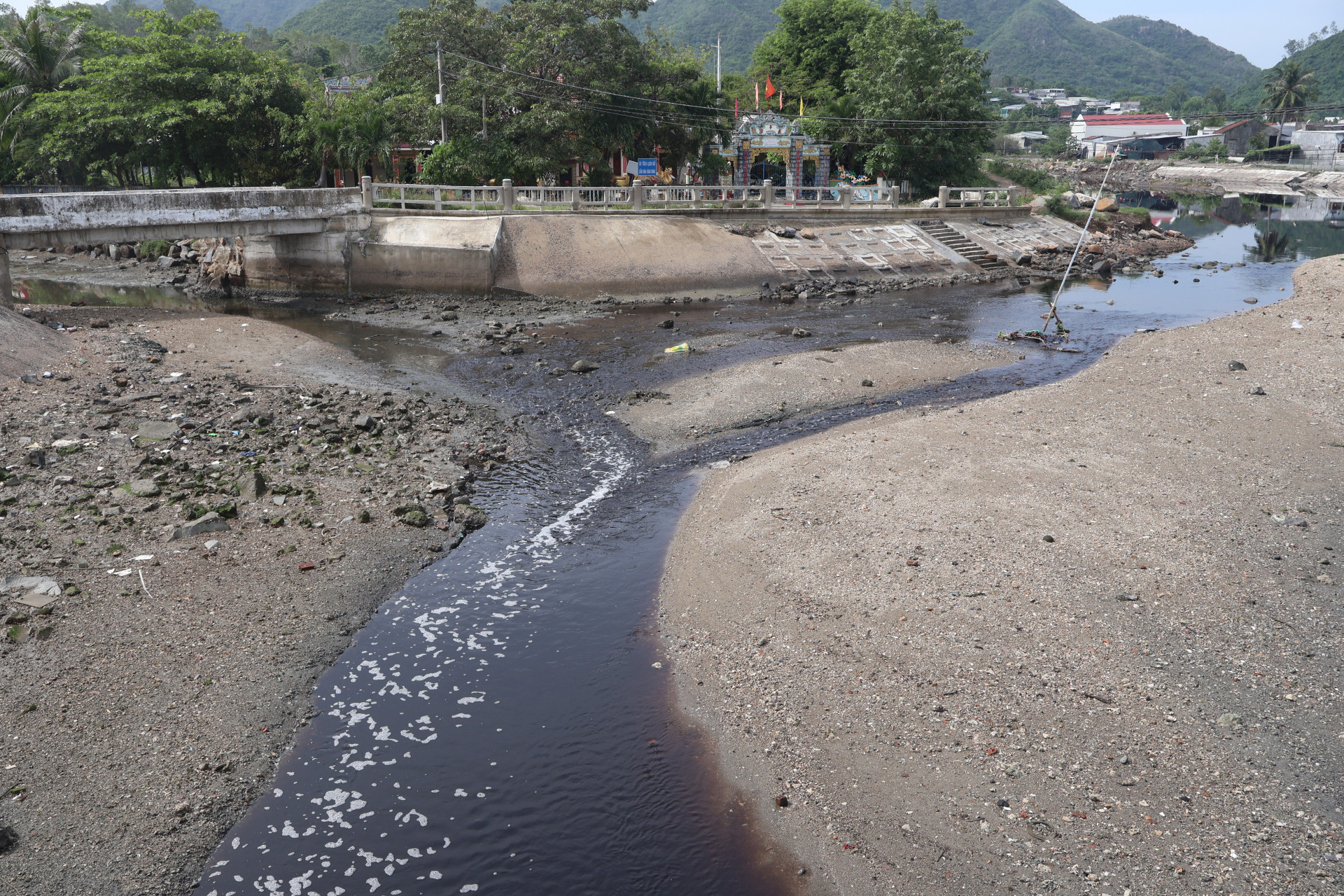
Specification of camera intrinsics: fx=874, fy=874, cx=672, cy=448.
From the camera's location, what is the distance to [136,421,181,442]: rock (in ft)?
51.8

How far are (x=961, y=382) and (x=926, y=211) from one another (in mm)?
25408

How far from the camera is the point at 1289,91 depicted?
11294cm

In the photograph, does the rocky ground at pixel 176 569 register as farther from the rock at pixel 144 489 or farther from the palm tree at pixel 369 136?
the palm tree at pixel 369 136

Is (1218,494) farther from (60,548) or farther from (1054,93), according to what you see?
(1054,93)

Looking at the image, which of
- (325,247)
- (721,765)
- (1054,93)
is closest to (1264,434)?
(721,765)

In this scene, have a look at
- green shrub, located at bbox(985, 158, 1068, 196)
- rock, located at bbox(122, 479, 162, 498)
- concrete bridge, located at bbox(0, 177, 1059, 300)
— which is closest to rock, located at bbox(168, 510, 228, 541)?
rock, located at bbox(122, 479, 162, 498)

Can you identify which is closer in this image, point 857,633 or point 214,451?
point 857,633

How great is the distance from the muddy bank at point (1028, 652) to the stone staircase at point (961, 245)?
27.6 metres

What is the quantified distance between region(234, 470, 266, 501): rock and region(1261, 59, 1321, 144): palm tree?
135 meters

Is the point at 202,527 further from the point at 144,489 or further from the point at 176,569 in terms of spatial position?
the point at 144,489

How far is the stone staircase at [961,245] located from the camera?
142 feet

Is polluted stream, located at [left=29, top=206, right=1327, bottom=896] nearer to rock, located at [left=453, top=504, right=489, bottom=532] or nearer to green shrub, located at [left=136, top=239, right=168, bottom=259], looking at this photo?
rock, located at [left=453, top=504, right=489, bottom=532]

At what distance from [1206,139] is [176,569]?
487 ft

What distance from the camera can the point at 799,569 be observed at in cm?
1200
